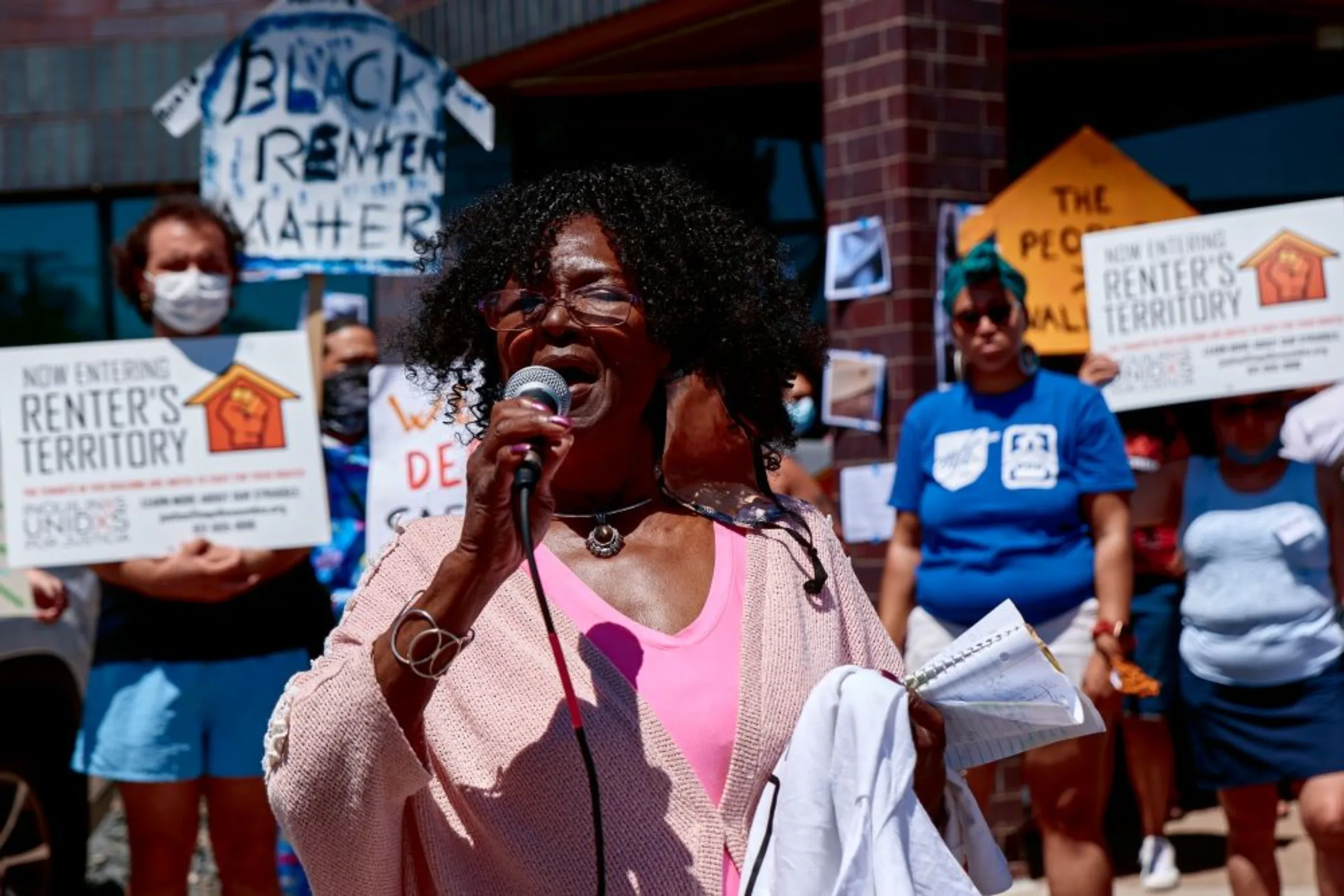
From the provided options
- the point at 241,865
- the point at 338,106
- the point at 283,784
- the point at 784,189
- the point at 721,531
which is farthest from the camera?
the point at 784,189

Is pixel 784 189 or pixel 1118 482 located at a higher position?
pixel 784 189

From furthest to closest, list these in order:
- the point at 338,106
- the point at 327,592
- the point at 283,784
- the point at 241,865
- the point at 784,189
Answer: the point at 784,189 → the point at 338,106 → the point at 327,592 → the point at 241,865 → the point at 283,784

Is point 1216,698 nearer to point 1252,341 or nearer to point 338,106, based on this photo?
point 1252,341

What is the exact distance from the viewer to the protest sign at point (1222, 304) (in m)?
5.97

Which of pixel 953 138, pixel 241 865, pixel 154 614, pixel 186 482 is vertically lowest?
pixel 241 865

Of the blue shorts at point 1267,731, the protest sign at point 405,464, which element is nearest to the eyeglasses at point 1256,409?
the blue shorts at point 1267,731

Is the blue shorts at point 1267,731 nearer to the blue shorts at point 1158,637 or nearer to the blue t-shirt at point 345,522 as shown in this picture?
the blue shorts at point 1158,637

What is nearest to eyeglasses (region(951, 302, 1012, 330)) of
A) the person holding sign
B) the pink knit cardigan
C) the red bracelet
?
the person holding sign

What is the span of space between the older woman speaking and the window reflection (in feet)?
28.4

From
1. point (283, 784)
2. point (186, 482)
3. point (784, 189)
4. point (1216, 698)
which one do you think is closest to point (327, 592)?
point (186, 482)

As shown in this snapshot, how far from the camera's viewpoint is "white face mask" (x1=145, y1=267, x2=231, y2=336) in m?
5.52

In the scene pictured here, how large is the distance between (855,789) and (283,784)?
2.29ft

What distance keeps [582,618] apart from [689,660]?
0.15 meters

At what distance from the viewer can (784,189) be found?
10430mm
